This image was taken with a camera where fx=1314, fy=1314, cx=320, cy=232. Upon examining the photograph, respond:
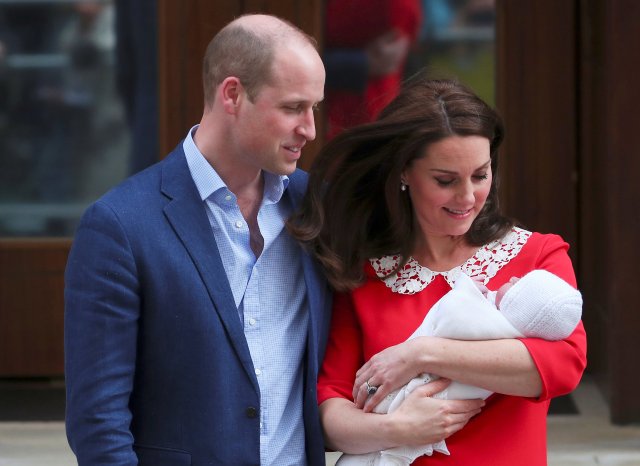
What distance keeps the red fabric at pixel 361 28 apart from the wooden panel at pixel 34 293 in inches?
61.9

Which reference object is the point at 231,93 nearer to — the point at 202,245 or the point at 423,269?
the point at 202,245

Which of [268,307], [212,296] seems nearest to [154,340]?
[212,296]

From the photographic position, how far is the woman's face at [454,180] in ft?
10.1

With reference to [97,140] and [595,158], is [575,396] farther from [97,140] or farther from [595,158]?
[97,140]

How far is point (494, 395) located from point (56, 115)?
412cm

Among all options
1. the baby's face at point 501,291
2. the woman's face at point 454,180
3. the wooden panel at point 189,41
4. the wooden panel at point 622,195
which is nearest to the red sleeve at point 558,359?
the baby's face at point 501,291

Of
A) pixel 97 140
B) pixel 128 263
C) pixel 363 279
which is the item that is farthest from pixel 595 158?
pixel 128 263

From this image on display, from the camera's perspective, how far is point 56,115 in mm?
6684

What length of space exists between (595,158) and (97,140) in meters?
2.50

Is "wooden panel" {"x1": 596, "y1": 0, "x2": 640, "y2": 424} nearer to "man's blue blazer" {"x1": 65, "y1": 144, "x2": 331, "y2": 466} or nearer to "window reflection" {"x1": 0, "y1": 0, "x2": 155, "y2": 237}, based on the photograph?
"window reflection" {"x1": 0, "y1": 0, "x2": 155, "y2": 237}

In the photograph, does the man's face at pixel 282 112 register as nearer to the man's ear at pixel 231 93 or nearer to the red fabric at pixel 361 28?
the man's ear at pixel 231 93

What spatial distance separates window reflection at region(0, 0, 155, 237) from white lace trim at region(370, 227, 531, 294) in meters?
3.62

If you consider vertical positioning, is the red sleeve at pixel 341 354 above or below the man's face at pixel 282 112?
below

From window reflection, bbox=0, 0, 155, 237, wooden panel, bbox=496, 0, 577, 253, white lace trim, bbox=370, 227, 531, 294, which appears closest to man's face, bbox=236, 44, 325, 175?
white lace trim, bbox=370, 227, 531, 294
